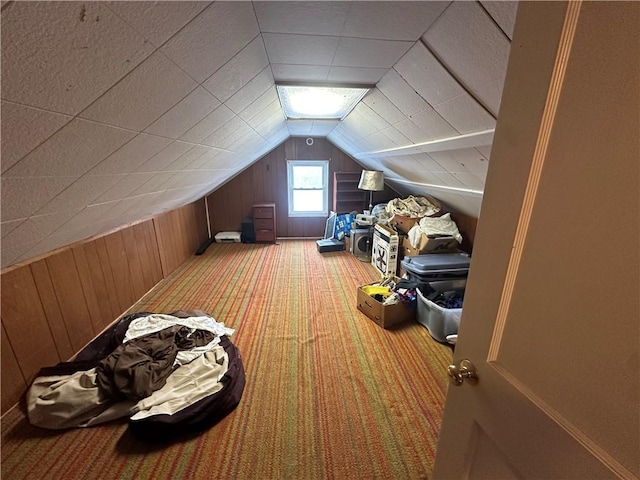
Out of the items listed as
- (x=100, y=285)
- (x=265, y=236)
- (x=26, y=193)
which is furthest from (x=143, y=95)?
(x=265, y=236)

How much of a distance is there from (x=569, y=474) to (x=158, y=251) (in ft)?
12.3

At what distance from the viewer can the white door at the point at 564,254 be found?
397mm

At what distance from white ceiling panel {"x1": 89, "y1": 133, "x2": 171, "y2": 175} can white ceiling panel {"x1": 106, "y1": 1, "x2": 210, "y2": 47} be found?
22.0 inches

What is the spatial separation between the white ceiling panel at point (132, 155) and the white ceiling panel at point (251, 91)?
428 millimetres

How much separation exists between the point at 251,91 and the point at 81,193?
1.04 meters

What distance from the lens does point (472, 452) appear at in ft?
2.37

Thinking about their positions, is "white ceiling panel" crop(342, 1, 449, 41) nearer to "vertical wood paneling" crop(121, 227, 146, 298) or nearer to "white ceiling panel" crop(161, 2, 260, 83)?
"white ceiling panel" crop(161, 2, 260, 83)

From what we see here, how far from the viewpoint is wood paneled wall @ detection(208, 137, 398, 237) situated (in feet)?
16.0

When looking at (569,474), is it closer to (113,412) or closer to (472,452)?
(472,452)

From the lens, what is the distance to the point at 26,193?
1.02m

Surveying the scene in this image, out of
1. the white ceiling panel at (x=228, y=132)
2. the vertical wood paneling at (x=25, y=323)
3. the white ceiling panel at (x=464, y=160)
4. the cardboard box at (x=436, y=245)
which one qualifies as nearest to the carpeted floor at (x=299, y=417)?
the vertical wood paneling at (x=25, y=323)

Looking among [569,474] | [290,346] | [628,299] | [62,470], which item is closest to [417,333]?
[290,346]

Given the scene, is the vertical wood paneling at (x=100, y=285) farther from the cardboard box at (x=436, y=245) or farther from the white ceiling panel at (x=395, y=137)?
the cardboard box at (x=436, y=245)

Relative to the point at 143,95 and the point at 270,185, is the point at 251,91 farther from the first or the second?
the point at 270,185
